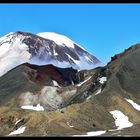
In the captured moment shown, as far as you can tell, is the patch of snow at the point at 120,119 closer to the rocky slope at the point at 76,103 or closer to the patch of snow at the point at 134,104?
the rocky slope at the point at 76,103

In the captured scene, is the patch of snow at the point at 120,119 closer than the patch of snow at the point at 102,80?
Yes

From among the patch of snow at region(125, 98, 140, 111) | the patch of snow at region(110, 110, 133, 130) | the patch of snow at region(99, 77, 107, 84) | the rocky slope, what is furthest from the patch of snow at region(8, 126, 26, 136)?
the patch of snow at region(99, 77, 107, 84)

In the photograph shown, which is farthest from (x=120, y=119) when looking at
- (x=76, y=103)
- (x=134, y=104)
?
(x=76, y=103)

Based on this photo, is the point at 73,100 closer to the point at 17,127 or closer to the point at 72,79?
the point at 17,127

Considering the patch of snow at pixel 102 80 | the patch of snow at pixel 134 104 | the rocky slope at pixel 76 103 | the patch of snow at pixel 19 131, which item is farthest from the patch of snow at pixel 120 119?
the patch of snow at pixel 102 80

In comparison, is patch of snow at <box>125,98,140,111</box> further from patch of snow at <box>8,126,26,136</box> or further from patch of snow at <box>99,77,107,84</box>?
patch of snow at <box>8,126,26,136</box>

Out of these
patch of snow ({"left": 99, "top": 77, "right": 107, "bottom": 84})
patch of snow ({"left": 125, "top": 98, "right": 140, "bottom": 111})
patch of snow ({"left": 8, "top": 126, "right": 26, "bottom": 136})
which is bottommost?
patch of snow ({"left": 8, "top": 126, "right": 26, "bottom": 136})

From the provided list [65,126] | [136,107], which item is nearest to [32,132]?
[65,126]

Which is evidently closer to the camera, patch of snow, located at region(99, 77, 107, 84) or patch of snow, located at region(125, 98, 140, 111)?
patch of snow, located at region(125, 98, 140, 111)

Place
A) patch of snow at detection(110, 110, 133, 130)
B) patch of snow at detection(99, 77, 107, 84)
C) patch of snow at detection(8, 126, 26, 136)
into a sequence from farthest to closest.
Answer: patch of snow at detection(99, 77, 107, 84), patch of snow at detection(110, 110, 133, 130), patch of snow at detection(8, 126, 26, 136)
